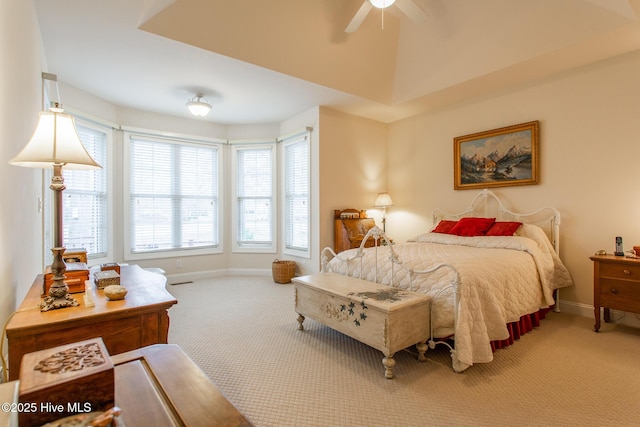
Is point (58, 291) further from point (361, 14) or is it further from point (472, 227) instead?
point (472, 227)

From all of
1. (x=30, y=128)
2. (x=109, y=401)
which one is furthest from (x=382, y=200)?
(x=109, y=401)

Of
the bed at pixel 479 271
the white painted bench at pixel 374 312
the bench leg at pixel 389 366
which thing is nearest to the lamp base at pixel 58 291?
the white painted bench at pixel 374 312

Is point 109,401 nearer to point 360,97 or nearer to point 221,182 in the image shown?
point 360,97

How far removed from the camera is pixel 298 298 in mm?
3037

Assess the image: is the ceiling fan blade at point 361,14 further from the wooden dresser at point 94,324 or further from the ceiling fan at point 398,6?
the wooden dresser at point 94,324

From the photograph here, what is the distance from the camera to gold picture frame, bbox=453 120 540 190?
3.81m

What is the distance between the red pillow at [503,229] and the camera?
11.7 ft

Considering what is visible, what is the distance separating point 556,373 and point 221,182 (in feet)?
16.6

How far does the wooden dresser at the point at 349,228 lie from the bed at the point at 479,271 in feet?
2.76

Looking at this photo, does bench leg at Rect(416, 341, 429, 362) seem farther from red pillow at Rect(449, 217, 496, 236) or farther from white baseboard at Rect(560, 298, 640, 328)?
white baseboard at Rect(560, 298, 640, 328)

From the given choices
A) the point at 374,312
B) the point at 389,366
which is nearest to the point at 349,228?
the point at 374,312

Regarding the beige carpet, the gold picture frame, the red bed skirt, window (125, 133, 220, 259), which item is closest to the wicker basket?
window (125, 133, 220, 259)

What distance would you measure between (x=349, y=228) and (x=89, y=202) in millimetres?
3622

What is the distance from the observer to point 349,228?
4.59 m
